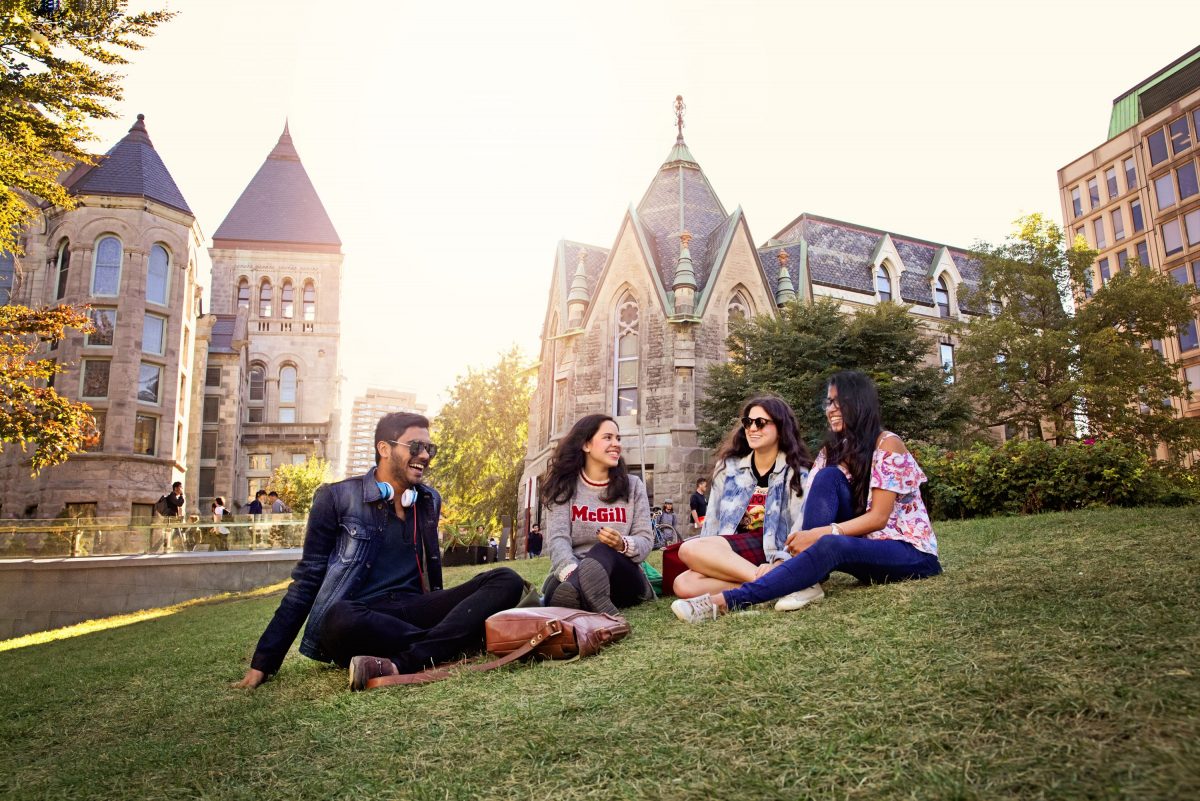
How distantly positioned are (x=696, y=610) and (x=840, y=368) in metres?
17.4

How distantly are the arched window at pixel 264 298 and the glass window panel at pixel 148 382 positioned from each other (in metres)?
32.0

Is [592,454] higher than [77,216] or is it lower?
lower

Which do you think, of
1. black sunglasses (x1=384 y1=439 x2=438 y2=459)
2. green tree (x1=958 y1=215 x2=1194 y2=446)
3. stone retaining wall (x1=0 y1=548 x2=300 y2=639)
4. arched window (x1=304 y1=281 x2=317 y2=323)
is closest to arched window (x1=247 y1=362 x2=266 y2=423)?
arched window (x1=304 y1=281 x2=317 y2=323)

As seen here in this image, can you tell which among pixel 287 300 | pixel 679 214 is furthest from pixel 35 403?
pixel 287 300

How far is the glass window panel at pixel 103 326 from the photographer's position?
34.4 metres

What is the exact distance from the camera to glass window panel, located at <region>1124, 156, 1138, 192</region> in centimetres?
4838

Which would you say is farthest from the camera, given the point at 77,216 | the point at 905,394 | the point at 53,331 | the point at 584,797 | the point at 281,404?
the point at 281,404

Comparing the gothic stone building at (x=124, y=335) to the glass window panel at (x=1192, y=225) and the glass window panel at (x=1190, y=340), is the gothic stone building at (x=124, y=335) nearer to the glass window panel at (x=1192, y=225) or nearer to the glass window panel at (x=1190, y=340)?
the glass window panel at (x=1190, y=340)

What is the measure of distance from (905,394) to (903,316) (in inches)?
86.8

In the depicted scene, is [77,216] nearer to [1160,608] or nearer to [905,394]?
[905,394]

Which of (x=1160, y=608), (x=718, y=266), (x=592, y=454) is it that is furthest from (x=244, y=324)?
(x=1160, y=608)

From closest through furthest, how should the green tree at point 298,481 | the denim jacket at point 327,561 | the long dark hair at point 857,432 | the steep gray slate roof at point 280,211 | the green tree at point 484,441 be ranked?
the denim jacket at point 327,561 → the long dark hair at point 857,432 → the green tree at point 484,441 → the green tree at point 298,481 → the steep gray slate roof at point 280,211

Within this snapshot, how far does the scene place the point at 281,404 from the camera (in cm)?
6378

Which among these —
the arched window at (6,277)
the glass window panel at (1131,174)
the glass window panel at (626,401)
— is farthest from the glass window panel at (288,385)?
the glass window panel at (1131,174)
